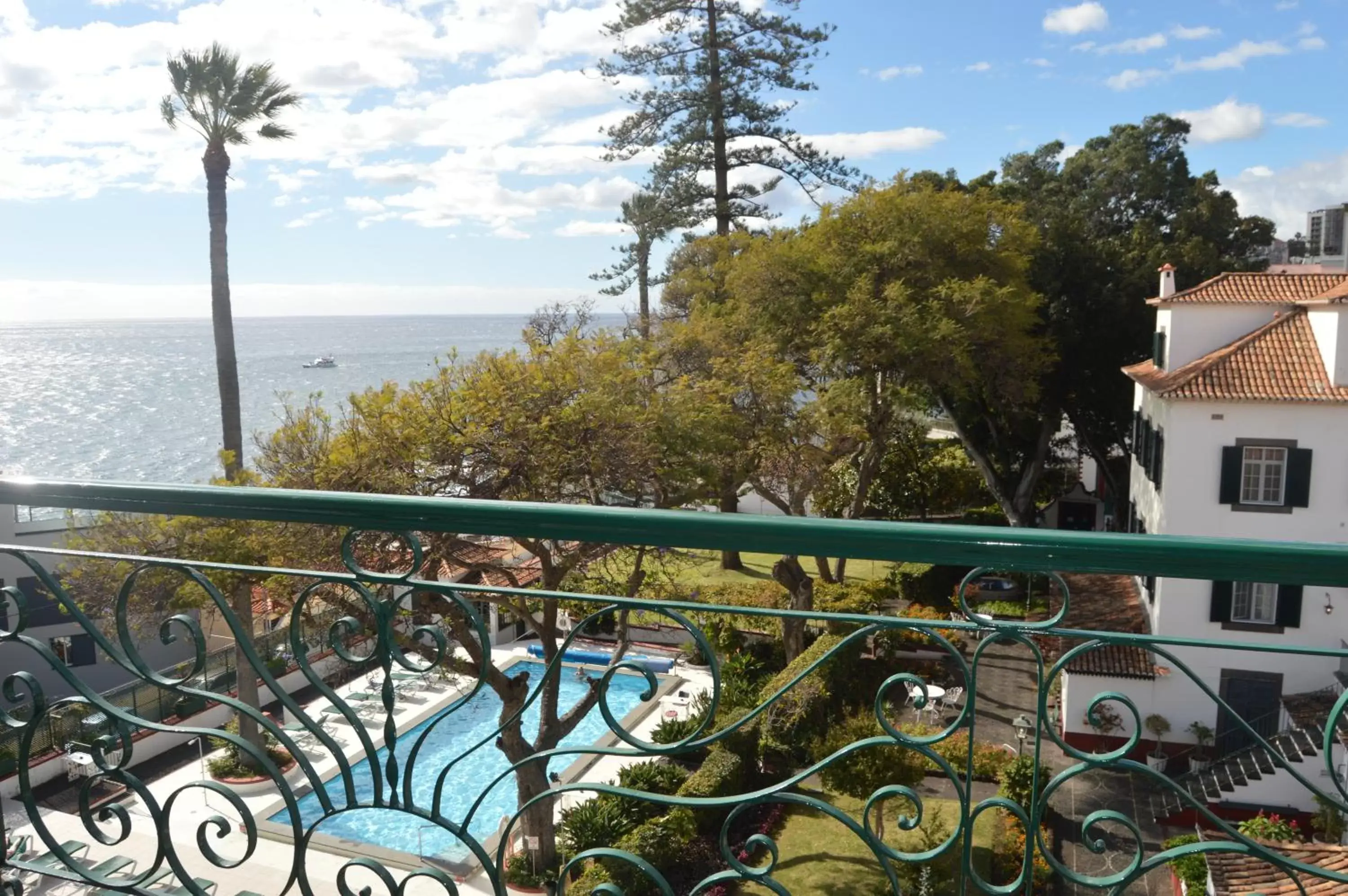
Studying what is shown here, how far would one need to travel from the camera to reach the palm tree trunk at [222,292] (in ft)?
58.6

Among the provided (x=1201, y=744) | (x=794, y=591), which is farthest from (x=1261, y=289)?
(x=794, y=591)

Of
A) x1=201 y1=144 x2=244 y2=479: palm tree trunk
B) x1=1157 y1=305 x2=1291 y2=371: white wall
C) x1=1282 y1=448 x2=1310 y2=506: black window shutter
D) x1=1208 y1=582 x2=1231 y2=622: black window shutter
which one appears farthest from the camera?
x1=201 y1=144 x2=244 y2=479: palm tree trunk

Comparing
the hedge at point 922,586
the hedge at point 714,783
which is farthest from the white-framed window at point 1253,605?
the hedge at point 922,586

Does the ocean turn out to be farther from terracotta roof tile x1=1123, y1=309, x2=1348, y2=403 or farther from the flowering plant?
the flowering plant

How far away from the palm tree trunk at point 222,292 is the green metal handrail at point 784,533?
17148 millimetres

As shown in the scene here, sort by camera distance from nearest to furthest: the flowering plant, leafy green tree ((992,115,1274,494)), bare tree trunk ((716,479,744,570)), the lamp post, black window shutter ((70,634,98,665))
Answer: the flowering plant
the lamp post
bare tree trunk ((716,479,744,570))
black window shutter ((70,634,98,665))
leafy green tree ((992,115,1274,494))

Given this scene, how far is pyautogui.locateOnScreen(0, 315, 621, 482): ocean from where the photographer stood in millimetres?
49188

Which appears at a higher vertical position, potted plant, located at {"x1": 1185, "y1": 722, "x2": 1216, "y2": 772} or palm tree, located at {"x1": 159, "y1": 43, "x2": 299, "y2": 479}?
palm tree, located at {"x1": 159, "y1": 43, "x2": 299, "y2": 479}

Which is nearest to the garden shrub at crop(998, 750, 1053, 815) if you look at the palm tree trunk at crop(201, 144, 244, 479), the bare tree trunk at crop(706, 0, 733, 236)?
the palm tree trunk at crop(201, 144, 244, 479)

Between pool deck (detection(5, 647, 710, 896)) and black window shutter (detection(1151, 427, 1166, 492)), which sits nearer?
pool deck (detection(5, 647, 710, 896))

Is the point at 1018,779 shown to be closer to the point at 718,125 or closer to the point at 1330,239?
the point at 718,125

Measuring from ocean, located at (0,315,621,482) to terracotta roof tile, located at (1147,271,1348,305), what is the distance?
11266 millimetres

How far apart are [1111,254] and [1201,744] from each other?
13.1m

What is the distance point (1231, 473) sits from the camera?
1415cm
